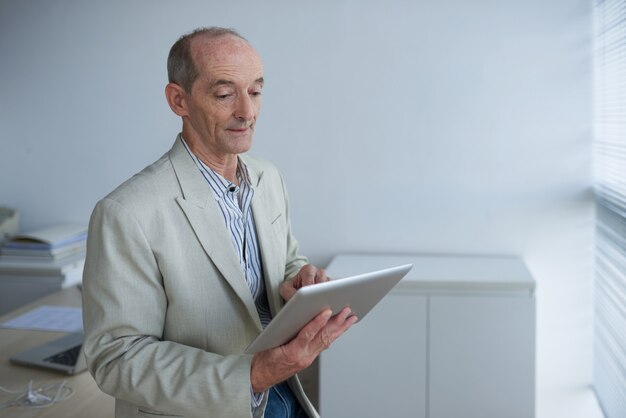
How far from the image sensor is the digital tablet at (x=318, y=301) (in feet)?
4.26

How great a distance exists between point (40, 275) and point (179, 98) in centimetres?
205

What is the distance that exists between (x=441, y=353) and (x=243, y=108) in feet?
5.54

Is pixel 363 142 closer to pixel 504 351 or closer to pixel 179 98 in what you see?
pixel 504 351

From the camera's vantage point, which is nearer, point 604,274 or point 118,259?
point 118,259

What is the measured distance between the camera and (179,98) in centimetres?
167

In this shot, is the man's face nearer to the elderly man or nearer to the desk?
the elderly man

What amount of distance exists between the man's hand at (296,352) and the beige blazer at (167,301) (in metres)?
0.03

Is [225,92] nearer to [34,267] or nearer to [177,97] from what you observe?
[177,97]

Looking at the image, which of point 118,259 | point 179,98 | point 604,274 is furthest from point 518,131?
point 118,259

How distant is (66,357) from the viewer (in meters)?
2.38

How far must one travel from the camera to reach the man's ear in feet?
5.46

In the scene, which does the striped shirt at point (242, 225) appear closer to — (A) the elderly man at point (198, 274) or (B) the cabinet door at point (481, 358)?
(A) the elderly man at point (198, 274)

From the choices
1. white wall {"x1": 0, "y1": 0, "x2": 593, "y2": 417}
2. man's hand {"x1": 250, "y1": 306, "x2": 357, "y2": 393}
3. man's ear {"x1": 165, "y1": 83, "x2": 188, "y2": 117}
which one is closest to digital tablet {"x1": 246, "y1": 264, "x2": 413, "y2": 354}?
man's hand {"x1": 250, "y1": 306, "x2": 357, "y2": 393}

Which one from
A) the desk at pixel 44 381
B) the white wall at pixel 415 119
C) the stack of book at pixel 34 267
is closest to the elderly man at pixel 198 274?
the desk at pixel 44 381
